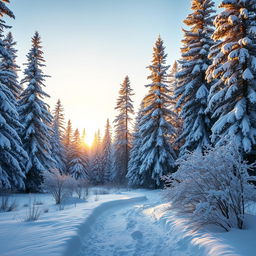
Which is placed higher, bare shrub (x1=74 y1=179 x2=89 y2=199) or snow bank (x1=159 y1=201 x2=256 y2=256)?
bare shrub (x1=74 y1=179 x2=89 y2=199)

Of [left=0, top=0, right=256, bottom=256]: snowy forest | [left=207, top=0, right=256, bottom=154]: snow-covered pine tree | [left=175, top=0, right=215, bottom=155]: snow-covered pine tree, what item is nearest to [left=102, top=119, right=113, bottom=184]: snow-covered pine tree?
[left=0, top=0, right=256, bottom=256]: snowy forest

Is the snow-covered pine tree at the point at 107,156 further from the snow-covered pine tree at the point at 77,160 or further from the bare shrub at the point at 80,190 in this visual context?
the bare shrub at the point at 80,190

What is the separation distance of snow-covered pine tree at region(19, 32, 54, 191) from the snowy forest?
9cm

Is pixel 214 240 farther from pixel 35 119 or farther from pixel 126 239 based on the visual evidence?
pixel 35 119

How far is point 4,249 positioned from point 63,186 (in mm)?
8854

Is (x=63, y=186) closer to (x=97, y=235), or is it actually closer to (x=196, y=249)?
(x=97, y=235)

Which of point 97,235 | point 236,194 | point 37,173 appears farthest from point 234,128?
point 37,173

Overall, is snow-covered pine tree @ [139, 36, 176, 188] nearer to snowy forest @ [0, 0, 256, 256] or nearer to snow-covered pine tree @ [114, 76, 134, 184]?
snowy forest @ [0, 0, 256, 256]

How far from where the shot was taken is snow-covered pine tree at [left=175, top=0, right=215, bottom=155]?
15337 millimetres

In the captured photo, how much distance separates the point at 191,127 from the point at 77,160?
27.2 metres

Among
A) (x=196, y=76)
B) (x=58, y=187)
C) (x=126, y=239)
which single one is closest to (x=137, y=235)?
(x=126, y=239)

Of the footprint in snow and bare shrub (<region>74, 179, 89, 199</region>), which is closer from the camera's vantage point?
the footprint in snow

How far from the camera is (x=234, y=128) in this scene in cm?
978

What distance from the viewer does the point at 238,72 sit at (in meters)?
10.8
